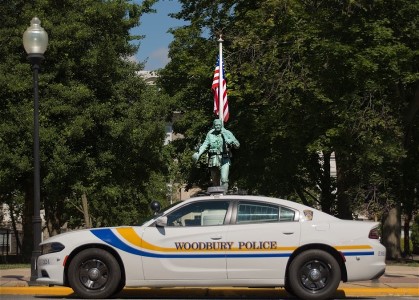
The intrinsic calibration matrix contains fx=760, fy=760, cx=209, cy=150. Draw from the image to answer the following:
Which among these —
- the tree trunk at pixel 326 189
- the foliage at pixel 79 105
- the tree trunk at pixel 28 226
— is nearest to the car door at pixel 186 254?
the foliage at pixel 79 105

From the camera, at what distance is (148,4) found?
27906mm

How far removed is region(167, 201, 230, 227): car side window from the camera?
35.8 ft

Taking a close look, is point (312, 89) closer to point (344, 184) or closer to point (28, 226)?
point (344, 184)

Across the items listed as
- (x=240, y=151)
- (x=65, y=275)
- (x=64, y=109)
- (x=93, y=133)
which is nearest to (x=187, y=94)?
(x=240, y=151)

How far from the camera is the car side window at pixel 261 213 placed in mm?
10953

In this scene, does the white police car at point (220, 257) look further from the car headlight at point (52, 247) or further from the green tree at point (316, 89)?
the green tree at point (316, 89)

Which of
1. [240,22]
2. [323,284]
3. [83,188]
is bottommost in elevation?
[323,284]

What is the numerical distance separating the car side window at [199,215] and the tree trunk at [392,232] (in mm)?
18487

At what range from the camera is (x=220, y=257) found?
421 inches

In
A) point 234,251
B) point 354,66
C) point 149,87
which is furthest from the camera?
point 149,87

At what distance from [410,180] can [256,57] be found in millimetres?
7948

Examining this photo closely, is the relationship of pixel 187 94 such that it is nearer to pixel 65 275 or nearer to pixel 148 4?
pixel 148 4

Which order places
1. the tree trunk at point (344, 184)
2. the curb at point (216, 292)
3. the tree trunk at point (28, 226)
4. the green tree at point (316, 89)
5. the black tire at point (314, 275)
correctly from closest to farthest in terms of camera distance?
the black tire at point (314, 275), the curb at point (216, 292), the green tree at point (316, 89), the tree trunk at point (344, 184), the tree trunk at point (28, 226)

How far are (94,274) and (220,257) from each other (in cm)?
181
